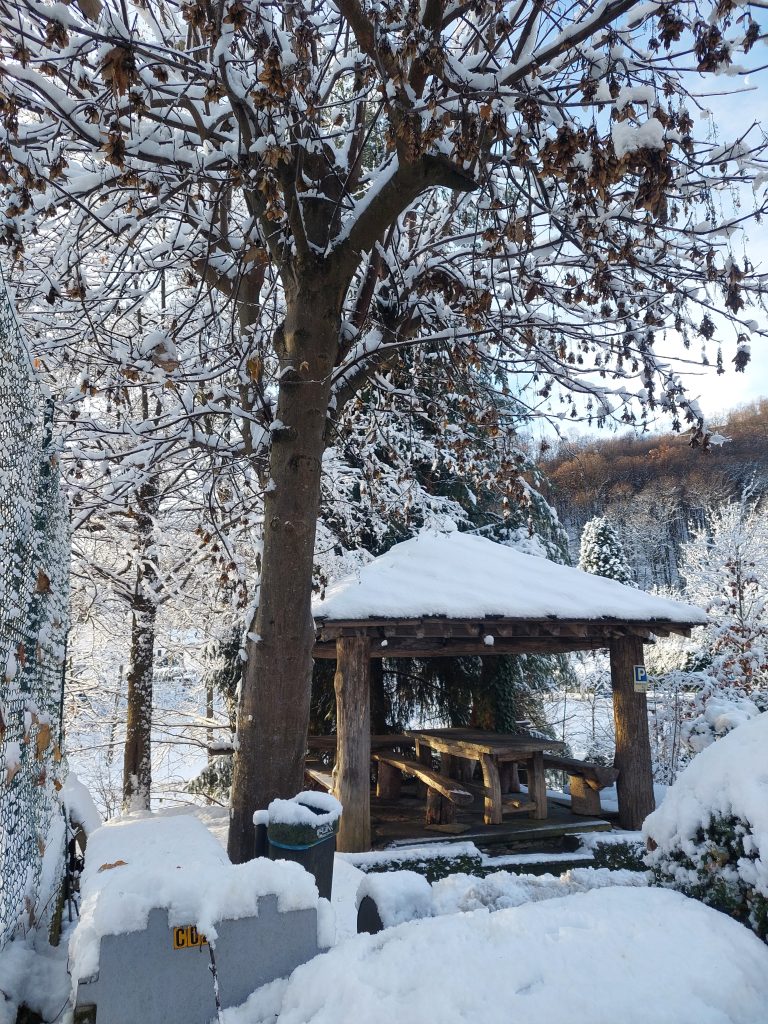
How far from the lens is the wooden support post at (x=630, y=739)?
8.99 m

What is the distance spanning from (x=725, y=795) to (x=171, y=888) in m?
2.21

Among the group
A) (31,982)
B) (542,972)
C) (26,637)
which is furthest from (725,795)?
(26,637)

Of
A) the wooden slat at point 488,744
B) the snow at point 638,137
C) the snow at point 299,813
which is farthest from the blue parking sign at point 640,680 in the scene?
the snow at point 638,137

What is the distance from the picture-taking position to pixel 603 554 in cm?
3012

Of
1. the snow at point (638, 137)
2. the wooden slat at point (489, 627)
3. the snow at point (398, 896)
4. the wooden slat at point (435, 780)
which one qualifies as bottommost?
the wooden slat at point (435, 780)

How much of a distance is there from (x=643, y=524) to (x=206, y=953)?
49638mm

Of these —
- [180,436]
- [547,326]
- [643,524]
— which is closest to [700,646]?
[547,326]

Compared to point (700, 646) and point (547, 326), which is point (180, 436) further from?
point (700, 646)

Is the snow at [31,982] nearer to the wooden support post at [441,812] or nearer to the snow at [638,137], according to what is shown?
the snow at [638,137]

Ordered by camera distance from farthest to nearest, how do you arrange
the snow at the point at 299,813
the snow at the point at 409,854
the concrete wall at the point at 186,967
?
1. the snow at the point at 409,854
2. the snow at the point at 299,813
3. the concrete wall at the point at 186,967

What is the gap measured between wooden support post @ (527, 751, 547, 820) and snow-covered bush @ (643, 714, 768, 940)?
596cm

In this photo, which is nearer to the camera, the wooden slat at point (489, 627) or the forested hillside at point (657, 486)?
the wooden slat at point (489, 627)

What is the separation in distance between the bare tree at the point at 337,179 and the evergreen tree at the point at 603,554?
23971mm

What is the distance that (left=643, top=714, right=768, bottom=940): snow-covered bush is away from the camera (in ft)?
8.77
